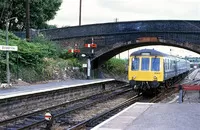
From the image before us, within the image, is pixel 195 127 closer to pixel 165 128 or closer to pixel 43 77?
pixel 165 128

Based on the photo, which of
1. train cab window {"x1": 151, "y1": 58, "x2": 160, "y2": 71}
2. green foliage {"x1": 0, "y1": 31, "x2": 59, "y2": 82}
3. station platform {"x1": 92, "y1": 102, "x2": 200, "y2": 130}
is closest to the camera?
station platform {"x1": 92, "y1": 102, "x2": 200, "y2": 130}

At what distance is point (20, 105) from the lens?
16.4 m

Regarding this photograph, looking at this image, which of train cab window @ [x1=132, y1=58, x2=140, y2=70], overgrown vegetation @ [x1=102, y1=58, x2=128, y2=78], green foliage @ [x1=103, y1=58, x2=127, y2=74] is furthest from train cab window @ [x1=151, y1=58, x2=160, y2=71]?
green foliage @ [x1=103, y1=58, x2=127, y2=74]

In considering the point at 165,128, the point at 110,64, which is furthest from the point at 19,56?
the point at 110,64

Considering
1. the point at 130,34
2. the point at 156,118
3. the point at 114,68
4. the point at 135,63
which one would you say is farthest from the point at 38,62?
the point at 114,68

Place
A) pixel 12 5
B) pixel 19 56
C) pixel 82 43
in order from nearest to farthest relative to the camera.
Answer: pixel 19 56 < pixel 82 43 < pixel 12 5

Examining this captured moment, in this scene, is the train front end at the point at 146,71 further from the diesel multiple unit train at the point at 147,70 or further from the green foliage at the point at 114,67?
the green foliage at the point at 114,67

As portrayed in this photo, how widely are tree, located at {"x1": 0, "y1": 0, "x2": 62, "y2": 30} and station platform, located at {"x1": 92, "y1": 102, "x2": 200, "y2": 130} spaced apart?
27.7 m

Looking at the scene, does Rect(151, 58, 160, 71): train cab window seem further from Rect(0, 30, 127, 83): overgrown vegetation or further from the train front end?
Rect(0, 30, 127, 83): overgrown vegetation

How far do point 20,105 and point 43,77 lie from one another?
10.7 meters

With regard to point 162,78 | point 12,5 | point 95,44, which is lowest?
point 162,78

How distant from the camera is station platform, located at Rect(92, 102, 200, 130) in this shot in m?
10.1

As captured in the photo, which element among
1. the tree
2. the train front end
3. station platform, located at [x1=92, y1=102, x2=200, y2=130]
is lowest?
station platform, located at [x1=92, y1=102, x2=200, y2=130]

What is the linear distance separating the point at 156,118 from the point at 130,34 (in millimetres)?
23374
